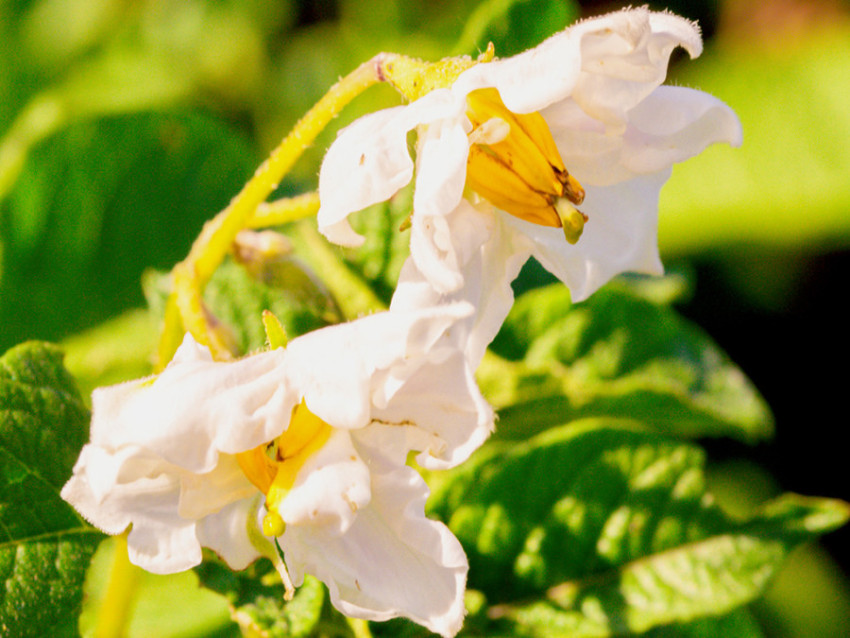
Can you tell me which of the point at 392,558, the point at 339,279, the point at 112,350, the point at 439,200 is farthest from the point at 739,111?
the point at 392,558

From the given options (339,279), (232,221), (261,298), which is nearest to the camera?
(232,221)

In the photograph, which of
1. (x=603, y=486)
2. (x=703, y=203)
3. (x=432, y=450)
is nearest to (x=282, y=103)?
(x=703, y=203)

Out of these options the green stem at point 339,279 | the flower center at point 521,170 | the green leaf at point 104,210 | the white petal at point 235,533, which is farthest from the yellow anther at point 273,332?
the green leaf at point 104,210

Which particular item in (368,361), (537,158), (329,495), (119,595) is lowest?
(119,595)

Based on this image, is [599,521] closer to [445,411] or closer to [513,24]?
[445,411]

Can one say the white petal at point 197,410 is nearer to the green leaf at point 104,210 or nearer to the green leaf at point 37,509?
the green leaf at point 37,509

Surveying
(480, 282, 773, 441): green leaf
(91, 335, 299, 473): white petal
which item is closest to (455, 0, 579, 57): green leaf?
(480, 282, 773, 441): green leaf
